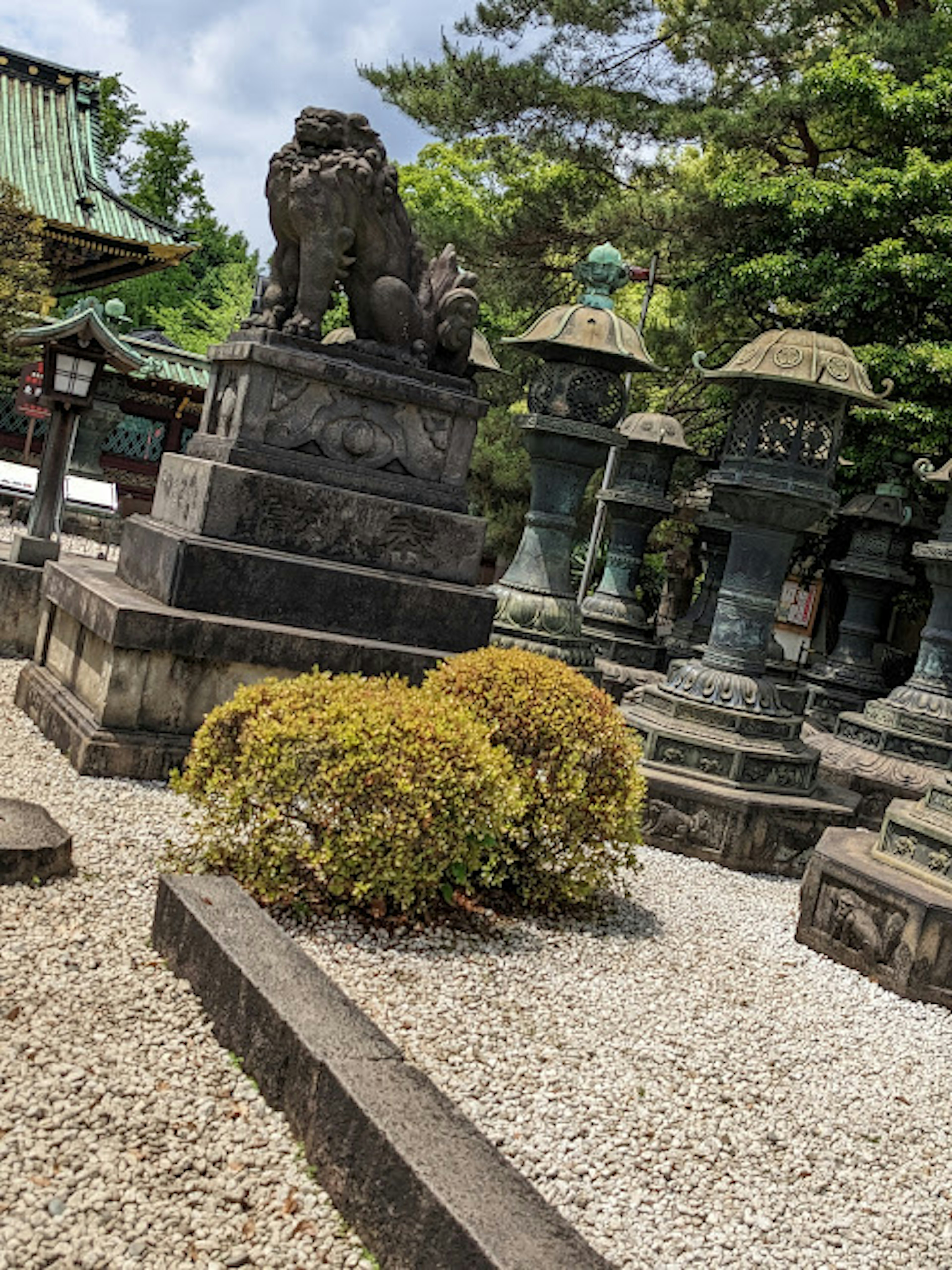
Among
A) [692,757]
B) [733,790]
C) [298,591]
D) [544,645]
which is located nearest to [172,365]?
[544,645]

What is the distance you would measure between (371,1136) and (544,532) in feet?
21.7

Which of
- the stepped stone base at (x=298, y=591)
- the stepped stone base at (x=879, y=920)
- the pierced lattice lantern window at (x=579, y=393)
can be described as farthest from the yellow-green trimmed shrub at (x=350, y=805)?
the pierced lattice lantern window at (x=579, y=393)

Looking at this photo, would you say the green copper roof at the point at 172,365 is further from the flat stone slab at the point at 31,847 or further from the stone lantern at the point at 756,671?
the flat stone slab at the point at 31,847

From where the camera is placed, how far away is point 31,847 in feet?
13.1

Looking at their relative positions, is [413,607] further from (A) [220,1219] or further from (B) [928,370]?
(B) [928,370]

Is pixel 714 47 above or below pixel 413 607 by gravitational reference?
above

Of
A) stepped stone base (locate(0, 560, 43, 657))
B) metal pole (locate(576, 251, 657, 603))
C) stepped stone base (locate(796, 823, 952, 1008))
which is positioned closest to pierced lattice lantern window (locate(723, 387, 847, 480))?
stepped stone base (locate(796, 823, 952, 1008))

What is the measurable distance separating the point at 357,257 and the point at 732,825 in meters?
3.84

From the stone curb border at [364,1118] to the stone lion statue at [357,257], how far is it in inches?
165

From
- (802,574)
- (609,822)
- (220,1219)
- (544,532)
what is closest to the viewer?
(220,1219)

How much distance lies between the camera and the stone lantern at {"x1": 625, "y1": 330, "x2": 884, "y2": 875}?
6492mm

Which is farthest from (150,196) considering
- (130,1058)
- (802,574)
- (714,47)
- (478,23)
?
(130,1058)

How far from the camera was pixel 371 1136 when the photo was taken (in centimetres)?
244

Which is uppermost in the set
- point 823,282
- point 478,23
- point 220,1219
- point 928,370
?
point 478,23
